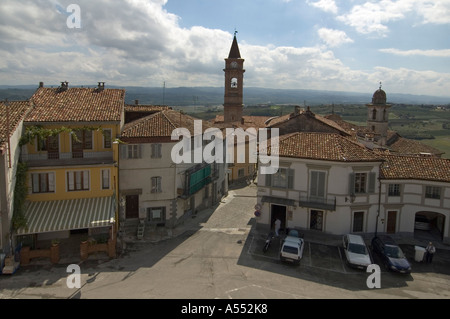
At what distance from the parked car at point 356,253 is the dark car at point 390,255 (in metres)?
1.00

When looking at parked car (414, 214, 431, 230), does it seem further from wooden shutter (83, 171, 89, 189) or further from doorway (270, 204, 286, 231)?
wooden shutter (83, 171, 89, 189)

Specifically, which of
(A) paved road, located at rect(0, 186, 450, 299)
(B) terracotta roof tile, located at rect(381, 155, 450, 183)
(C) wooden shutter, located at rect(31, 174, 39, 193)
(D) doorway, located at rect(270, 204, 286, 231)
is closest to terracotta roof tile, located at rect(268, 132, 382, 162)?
(B) terracotta roof tile, located at rect(381, 155, 450, 183)

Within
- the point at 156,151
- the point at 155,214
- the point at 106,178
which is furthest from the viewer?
the point at 155,214

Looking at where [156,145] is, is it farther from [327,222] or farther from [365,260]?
[365,260]

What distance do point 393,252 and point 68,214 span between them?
78.8 feet

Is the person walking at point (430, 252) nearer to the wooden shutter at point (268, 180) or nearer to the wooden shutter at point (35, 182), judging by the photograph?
the wooden shutter at point (268, 180)

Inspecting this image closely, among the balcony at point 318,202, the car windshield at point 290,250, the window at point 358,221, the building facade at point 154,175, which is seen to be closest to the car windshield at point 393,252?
the window at point 358,221

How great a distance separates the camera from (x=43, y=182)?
83.6 feet

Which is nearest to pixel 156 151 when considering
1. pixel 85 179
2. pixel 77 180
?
pixel 85 179

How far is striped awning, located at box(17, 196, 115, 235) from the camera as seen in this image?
76.7 ft

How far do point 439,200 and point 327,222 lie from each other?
967cm

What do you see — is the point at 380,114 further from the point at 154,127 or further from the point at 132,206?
the point at 132,206

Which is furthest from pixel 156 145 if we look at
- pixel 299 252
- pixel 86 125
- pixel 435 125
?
pixel 435 125

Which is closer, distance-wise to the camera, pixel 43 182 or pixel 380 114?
pixel 43 182
